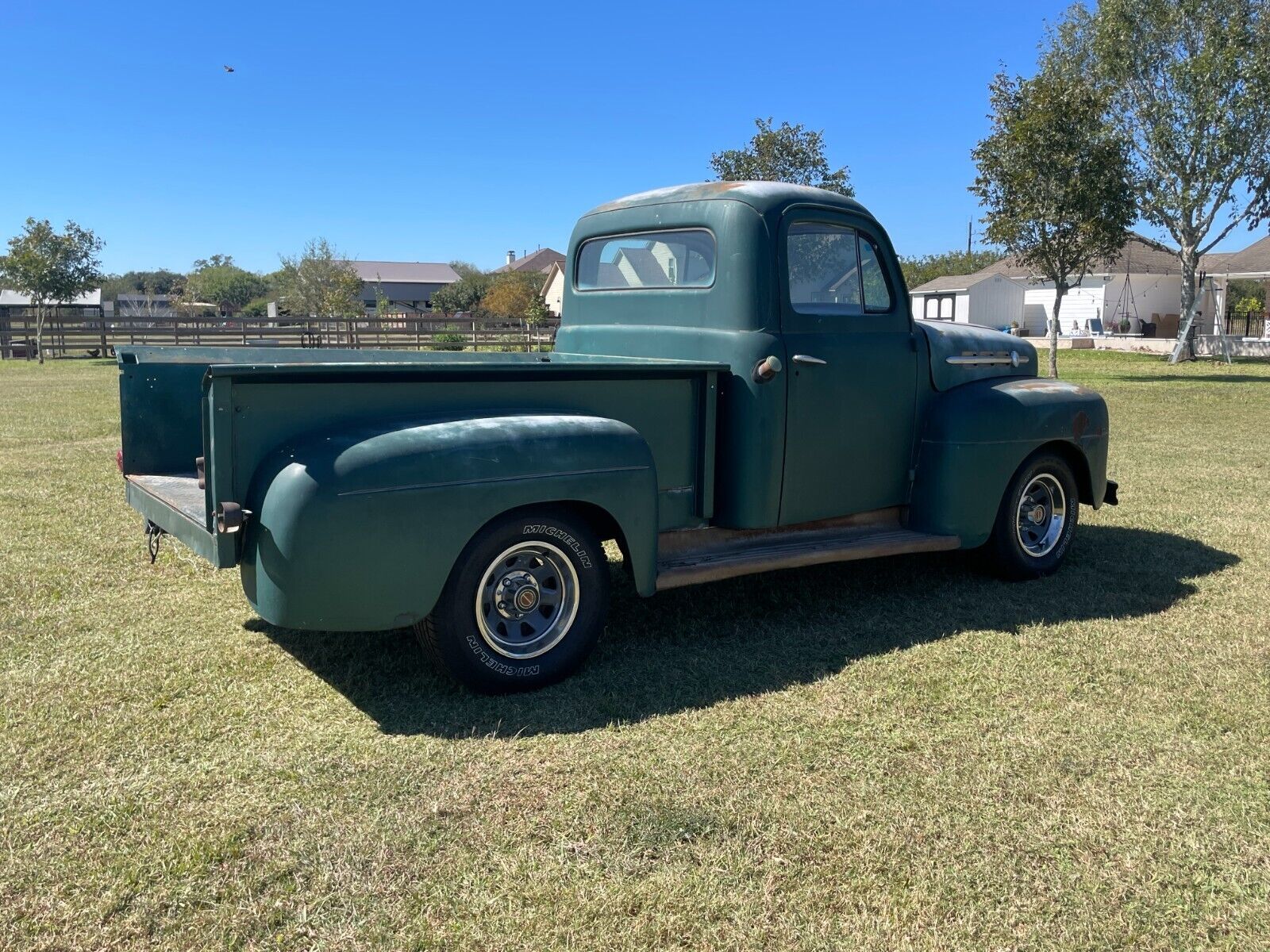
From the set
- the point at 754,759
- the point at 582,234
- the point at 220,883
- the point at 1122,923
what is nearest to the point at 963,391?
the point at 582,234

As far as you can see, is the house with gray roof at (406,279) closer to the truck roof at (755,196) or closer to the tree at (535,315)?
the tree at (535,315)

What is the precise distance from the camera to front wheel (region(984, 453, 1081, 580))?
5590 mm

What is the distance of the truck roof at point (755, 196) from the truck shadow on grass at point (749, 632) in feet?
6.39

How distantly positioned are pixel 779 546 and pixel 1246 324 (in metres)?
40.7

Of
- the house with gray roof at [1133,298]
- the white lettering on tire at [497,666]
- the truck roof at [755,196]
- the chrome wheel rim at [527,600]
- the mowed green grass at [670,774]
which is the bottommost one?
the mowed green grass at [670,774]

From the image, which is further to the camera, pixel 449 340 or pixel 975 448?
pixel 449 340

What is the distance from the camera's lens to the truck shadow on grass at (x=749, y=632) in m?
3.91

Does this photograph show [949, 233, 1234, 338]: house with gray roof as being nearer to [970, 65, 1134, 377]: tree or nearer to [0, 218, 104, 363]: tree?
[970, 65, 1134, 377]: tree

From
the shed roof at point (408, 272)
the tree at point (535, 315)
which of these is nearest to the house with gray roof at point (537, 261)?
the shed roof at point (408, 272)

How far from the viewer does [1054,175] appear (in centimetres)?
2103

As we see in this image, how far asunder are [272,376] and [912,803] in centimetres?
247

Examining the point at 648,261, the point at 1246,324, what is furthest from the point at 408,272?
the point at 648,261

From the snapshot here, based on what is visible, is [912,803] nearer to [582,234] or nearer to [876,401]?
[876,401]

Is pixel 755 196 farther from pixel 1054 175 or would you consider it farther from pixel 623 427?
pixel 1054 175
